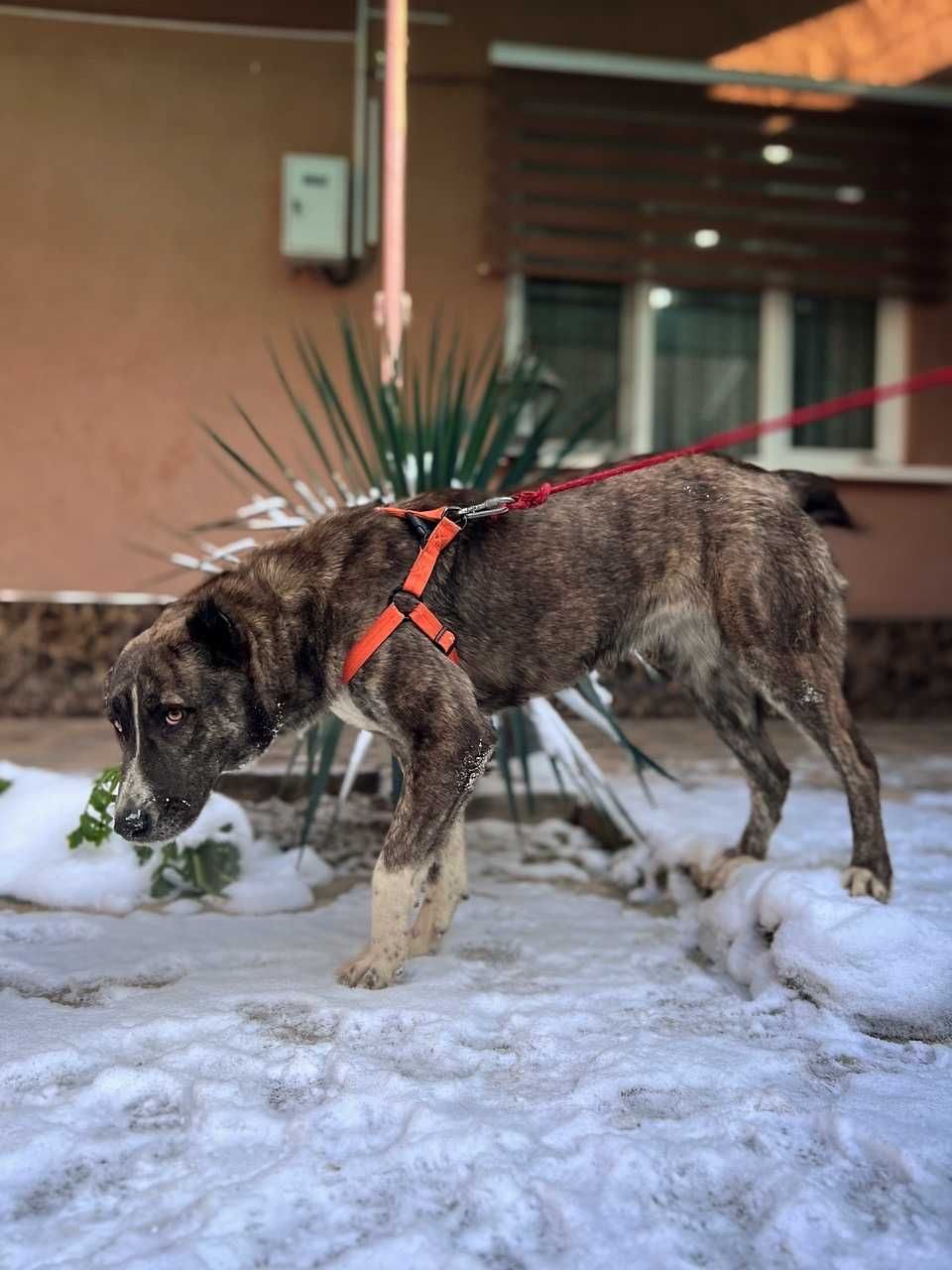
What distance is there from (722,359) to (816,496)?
4.68 metres

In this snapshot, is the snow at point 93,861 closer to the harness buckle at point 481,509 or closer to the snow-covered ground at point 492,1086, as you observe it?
the snow-covered ground at point 492,1086

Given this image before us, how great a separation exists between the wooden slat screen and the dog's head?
4.85 meters

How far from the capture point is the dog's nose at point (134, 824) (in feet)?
7.86

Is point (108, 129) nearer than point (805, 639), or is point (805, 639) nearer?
point (805, 639)

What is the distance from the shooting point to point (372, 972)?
8.12 feet

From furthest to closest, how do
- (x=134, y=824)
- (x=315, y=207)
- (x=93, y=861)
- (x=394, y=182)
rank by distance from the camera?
(x=315, y=207), (x=394, y=182), (x=93, y=861), (x=134, y=824)

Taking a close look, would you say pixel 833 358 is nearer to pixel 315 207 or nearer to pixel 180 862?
pixel 315 207

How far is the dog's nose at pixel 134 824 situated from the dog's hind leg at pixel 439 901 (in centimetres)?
72

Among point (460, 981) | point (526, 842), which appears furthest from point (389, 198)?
point (460, 981)

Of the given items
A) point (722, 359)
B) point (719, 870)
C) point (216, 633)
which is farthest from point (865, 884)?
point (722, 359)

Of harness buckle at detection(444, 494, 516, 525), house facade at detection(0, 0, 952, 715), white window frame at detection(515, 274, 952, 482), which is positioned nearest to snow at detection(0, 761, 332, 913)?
harness buckle at detection(444, 494, 516, 525)

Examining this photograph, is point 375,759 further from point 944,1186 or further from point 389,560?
point 944,1186

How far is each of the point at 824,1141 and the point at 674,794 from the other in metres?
2.58

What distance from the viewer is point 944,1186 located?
5.30 feet
